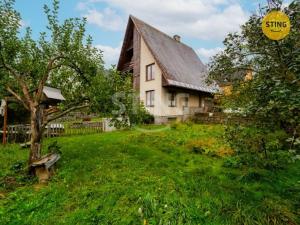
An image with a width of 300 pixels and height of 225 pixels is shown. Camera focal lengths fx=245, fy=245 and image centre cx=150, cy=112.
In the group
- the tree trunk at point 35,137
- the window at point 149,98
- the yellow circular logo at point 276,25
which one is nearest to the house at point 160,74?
the window at point 149,98

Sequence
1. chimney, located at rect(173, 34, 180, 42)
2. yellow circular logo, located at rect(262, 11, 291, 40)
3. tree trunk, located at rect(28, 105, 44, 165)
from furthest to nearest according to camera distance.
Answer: chimney, located at rect(173, 34, 180, 42) → tree trunk, located at rect(28, 105, 44, 165) → yellow circular logo, located at rect(262, 11, 291, 40)

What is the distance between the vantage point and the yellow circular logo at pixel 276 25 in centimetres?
374

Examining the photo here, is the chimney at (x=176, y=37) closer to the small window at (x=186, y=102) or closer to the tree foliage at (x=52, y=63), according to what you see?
the small window at (x=186, y=102)

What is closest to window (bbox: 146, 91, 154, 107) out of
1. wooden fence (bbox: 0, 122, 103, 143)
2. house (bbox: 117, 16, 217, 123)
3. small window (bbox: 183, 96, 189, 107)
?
house (bbox: 117, 16, 217, 123)

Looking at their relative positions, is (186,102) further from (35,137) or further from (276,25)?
(276,25)

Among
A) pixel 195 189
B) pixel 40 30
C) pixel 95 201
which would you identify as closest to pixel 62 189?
pixel 95 201

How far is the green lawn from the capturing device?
15.6 feet

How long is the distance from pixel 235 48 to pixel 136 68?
16170 mm

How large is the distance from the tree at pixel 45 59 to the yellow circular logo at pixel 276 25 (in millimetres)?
5375

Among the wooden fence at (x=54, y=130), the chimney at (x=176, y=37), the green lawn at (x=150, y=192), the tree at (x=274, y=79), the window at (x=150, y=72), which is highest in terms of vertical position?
the chimney at (x=176, y=37)

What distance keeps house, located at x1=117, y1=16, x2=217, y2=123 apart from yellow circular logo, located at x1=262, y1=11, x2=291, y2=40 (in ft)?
50.4

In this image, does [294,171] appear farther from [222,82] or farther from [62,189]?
[62,189]

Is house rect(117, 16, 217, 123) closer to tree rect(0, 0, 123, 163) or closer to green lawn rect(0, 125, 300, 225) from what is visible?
tree rect(0, 0, 123, 163)

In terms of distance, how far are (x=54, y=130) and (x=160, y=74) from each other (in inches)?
382
